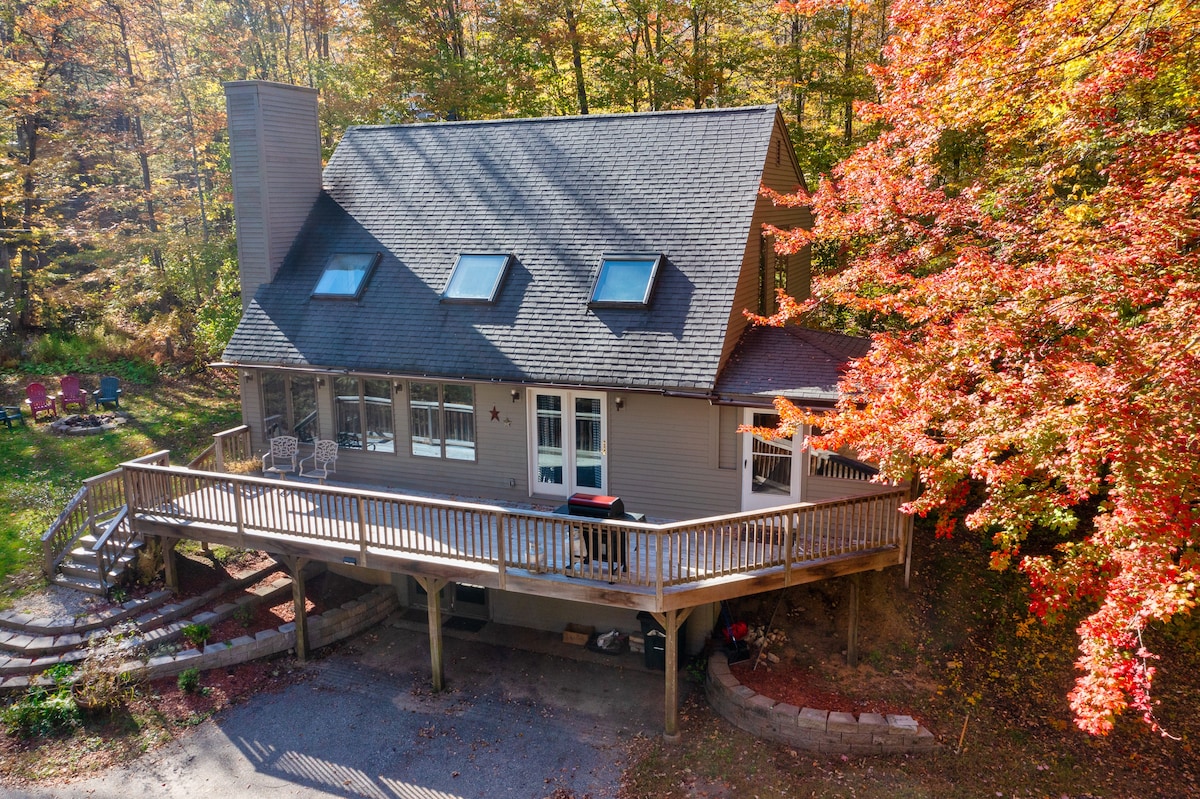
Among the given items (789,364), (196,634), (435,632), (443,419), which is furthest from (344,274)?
(789,364)

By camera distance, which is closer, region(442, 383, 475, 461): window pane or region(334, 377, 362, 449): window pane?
region(442, 383, 475, 461): window pane

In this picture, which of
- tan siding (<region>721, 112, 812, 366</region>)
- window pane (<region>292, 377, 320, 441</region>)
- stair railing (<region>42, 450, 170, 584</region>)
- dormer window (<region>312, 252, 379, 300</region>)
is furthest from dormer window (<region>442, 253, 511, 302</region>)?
stair railing (<region>42, 450, 170, 584</region>)

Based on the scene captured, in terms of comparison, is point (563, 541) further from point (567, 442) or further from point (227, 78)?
point (227, 78)

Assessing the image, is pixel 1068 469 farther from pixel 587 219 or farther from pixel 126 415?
pixel 126 415

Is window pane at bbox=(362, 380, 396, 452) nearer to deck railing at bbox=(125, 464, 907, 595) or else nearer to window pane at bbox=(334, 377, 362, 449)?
window pane at bbox=(334, 377, 362, 449)

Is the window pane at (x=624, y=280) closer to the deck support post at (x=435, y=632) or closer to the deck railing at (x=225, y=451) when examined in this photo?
the deck support post at (x=435, y=632)

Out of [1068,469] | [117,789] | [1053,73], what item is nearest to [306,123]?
[117,789]
